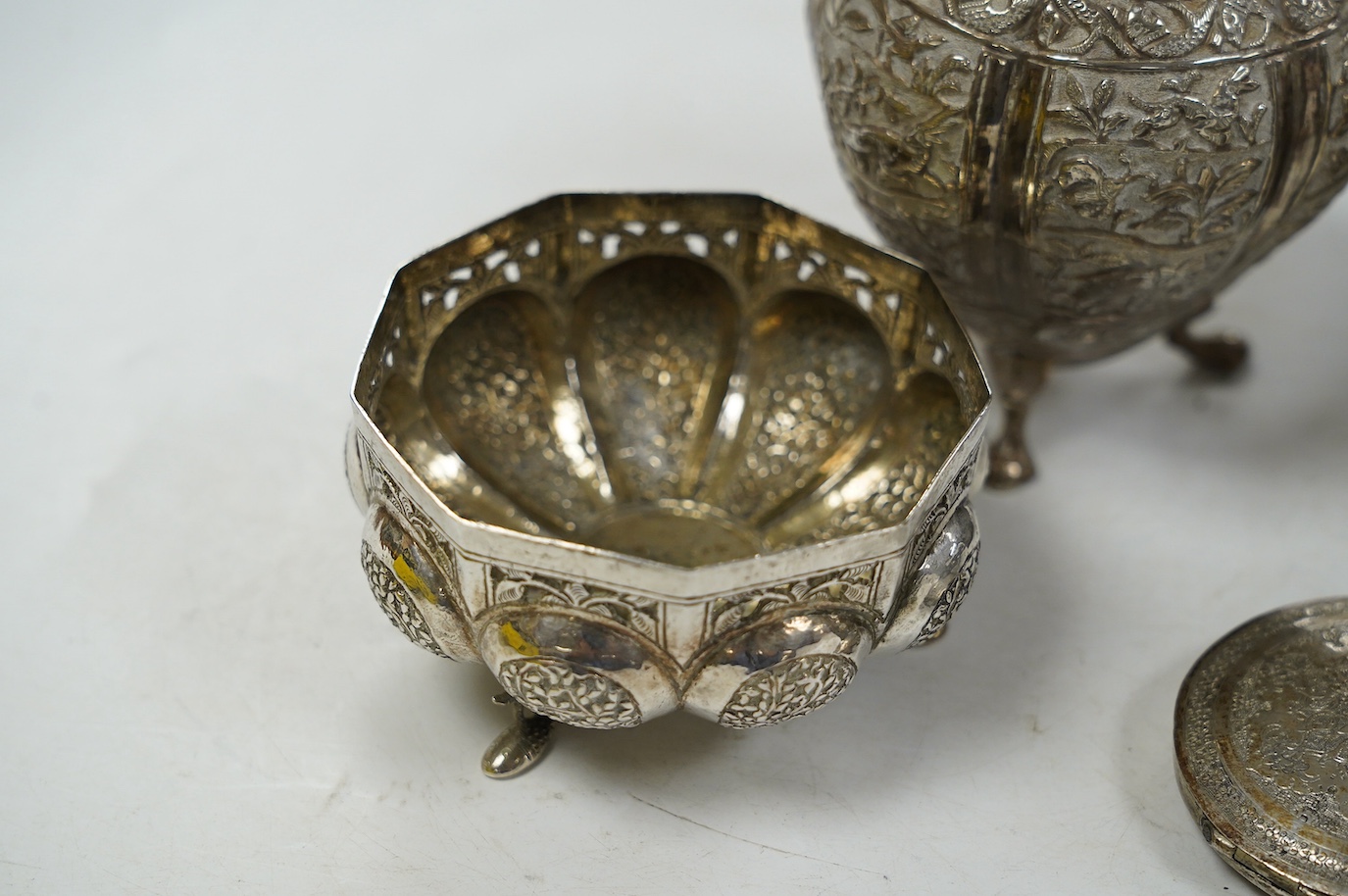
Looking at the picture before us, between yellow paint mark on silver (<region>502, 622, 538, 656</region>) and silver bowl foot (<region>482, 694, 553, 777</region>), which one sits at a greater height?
yellow paint mark on silver (<region>502, 622, 538, 656</region>)

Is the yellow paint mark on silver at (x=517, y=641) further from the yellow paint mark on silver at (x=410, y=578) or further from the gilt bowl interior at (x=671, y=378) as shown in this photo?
the gilt bowl interior at (x=671, y=378)

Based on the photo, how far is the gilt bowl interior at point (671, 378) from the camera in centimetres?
227

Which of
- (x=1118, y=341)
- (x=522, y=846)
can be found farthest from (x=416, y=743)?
(x=1118, y=341)

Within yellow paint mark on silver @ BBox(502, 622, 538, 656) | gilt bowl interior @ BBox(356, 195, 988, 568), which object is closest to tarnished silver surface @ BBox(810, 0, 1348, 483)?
gilt bowl interior @ BBox(356, 195, 988, 568)

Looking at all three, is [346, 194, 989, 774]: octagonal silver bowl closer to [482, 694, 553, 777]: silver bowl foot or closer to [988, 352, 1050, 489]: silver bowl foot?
[482, 694, 553, 777]: silver bowl foot

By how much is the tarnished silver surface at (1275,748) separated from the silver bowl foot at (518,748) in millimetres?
807

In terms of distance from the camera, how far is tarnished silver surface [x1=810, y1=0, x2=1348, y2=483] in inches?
77.0

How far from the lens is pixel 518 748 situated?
2014 millimetres

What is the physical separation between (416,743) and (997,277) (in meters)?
1.01

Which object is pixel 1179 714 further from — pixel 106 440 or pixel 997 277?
pixel 106 440

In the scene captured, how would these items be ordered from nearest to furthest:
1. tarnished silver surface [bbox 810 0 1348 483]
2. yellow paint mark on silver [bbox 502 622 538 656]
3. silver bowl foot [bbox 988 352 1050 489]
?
1. yellow paint mark on silver [bbox 502 622 538 656]
2. tarnished silver surface [bbox 810 0 1348 483]
3. silver bowl foot [bbox 988 352 1050 489]

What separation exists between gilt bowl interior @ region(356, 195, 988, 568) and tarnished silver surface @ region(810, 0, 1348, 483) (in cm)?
13

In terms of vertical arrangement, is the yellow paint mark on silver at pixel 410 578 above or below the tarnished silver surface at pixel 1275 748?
above

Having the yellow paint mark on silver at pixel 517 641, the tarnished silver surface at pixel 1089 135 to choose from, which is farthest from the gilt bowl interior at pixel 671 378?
the yellow paint mark on silver at pixel 517 641
